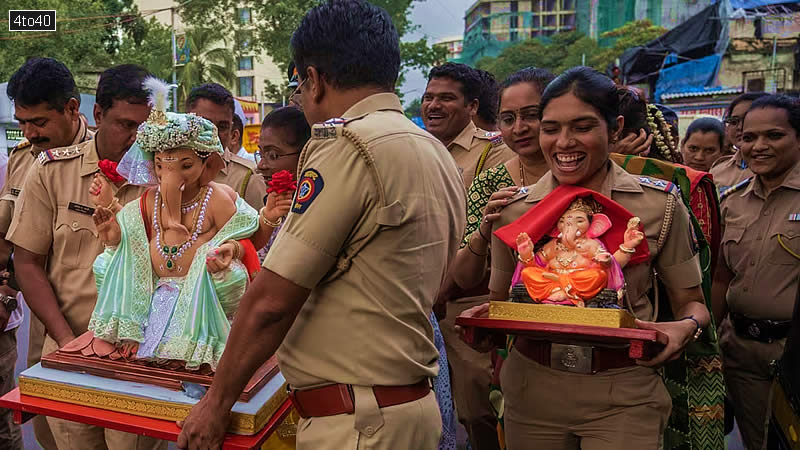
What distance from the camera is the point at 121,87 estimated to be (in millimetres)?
3102

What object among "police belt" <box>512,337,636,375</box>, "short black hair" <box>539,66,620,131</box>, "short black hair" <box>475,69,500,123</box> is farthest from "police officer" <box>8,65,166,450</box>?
"short black hair" <box>475,69,500,123</box>

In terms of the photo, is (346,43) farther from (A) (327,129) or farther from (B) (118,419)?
(B) (118,419)

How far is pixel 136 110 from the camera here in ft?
10.2

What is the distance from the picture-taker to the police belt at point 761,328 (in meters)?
3.53

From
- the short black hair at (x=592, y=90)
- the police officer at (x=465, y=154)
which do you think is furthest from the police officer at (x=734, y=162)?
the short black hair at (x=592, y=90)

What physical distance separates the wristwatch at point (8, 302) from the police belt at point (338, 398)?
219 cm

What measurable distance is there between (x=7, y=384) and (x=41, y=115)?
5.23ft

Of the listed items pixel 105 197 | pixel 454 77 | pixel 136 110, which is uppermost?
pixel 454 77

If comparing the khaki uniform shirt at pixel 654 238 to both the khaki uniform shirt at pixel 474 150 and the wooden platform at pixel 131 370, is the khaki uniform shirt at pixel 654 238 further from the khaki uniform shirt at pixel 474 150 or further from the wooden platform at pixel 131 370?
the khaki uniform shirt at pixel 474 150

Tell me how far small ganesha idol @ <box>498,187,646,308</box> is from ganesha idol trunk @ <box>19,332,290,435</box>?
0.99m

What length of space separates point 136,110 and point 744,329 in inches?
136

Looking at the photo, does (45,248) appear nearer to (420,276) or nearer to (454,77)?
(420,276)

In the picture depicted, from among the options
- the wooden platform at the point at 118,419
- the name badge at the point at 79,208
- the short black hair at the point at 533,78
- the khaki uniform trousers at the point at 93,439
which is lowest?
the khaki uniform trousers at the point at 93,439

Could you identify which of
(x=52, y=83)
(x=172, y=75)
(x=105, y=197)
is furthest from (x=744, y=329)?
(x=172, y=75)
